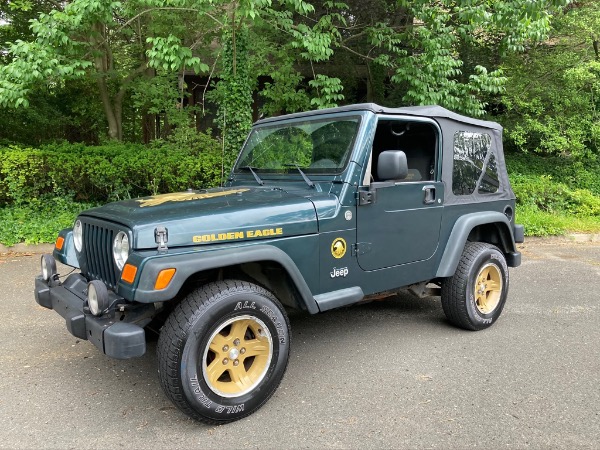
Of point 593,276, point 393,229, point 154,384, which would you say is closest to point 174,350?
point 154,384

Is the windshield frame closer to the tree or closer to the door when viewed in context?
the door

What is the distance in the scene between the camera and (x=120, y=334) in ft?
8.02

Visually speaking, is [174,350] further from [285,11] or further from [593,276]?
[285,11]

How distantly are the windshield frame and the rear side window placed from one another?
3.67 ft

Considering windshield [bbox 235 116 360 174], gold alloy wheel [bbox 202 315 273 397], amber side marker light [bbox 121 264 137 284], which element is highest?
windshield [bbox 235 116 360 174]

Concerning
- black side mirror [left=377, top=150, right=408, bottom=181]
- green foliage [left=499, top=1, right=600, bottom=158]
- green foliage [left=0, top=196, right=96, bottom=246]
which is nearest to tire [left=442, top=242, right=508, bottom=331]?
black side mirror [left=377, top=150, right=408, bottom=181]

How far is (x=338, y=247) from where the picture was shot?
325cm

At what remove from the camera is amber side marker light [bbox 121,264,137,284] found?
253 centimetres

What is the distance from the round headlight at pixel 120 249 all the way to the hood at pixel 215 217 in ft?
0.27

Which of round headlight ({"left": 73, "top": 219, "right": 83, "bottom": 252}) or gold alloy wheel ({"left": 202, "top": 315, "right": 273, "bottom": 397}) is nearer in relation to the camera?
gold alloy wheel ({"left": 202, "top": 315, "right": 273, "bottom": 397})

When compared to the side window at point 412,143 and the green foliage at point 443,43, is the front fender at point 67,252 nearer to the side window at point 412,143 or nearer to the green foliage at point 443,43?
the side window at point 412,143

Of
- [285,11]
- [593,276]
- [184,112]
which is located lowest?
[593,276]

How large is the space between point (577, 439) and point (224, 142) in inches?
279

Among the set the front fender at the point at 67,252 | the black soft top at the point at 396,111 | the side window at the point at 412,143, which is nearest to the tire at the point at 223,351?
the front fender at the point at 67,252
